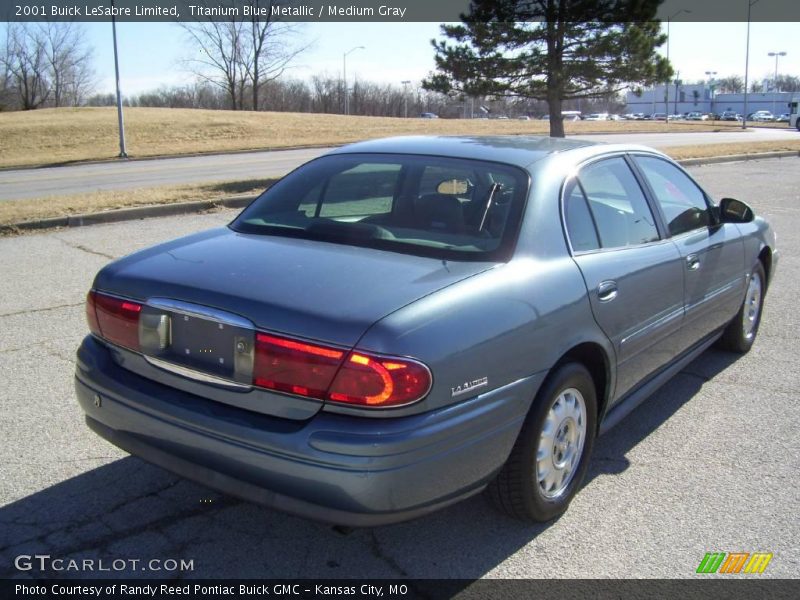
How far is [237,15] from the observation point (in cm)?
6894

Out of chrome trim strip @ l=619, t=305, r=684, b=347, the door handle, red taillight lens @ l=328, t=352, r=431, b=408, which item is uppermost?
the door handle

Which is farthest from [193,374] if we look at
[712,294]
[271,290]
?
[712,294]

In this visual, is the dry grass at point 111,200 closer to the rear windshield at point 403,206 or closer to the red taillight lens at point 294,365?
the rear windshield at point 403,206

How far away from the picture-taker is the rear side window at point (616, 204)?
150 inches

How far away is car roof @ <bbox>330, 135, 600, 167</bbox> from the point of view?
12.5 feet

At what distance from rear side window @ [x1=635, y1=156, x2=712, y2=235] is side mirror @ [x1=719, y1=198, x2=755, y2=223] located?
0.12 metres

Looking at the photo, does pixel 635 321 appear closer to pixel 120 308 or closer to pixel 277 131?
pixel 120 308

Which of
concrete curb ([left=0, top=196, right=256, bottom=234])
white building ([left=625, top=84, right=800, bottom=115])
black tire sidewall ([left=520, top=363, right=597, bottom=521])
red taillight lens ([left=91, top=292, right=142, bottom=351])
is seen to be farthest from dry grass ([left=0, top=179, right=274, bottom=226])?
white building ([left=625, top=84, right=800, bottom=115])

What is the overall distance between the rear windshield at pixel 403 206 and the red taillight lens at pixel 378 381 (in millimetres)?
766

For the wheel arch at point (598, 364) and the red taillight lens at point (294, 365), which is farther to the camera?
the wheel arch at point (598, 364)

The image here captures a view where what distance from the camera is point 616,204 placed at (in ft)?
13.3

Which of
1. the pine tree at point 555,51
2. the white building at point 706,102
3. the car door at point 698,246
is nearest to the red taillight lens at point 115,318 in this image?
the car door at point 698,246

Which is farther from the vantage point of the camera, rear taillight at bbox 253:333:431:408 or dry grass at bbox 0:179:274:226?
dry grass at bbox 0:179:274:226

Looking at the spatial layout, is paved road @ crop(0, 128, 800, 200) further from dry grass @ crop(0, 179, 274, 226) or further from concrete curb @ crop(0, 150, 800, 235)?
concrete curb @ crop(0, 150, 800, 235)
